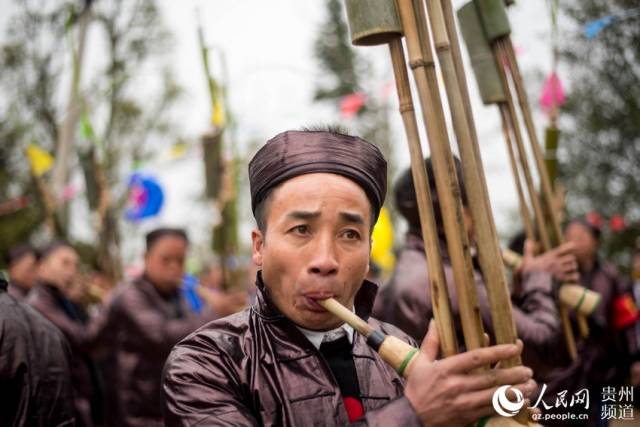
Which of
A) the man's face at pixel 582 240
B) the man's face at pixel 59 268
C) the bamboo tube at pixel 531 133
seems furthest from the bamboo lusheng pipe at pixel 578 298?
the man's face at pixel 59 268

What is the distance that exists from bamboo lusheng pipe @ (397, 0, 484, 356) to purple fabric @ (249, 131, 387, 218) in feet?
1.12

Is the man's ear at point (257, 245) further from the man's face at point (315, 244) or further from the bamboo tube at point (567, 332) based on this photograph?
the bamboo tube at point (567, 332)

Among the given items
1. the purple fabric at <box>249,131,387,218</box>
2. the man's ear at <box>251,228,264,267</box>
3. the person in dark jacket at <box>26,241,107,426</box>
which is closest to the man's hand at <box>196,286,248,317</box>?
the person in dark jacket at <box>26,241,107,426</box>

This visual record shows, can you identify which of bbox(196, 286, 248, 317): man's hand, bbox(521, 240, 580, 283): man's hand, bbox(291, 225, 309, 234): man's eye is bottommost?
bbox(521, 240, 580, 283): man's hand

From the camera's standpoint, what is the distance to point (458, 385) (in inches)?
55.5

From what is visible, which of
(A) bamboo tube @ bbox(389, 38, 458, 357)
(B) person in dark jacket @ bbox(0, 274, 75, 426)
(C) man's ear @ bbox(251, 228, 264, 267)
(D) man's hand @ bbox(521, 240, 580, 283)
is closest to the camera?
(A) bamboo tube @ bbox(389, 38, 458, 357)

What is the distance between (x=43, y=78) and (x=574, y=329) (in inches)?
672

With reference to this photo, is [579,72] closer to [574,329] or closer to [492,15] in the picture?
[574,329]

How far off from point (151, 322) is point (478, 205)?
13.5 ft

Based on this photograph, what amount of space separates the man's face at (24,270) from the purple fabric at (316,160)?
18.7 ft

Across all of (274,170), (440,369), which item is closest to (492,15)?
(274,170)

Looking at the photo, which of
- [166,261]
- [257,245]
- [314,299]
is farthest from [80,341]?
[314,299]
